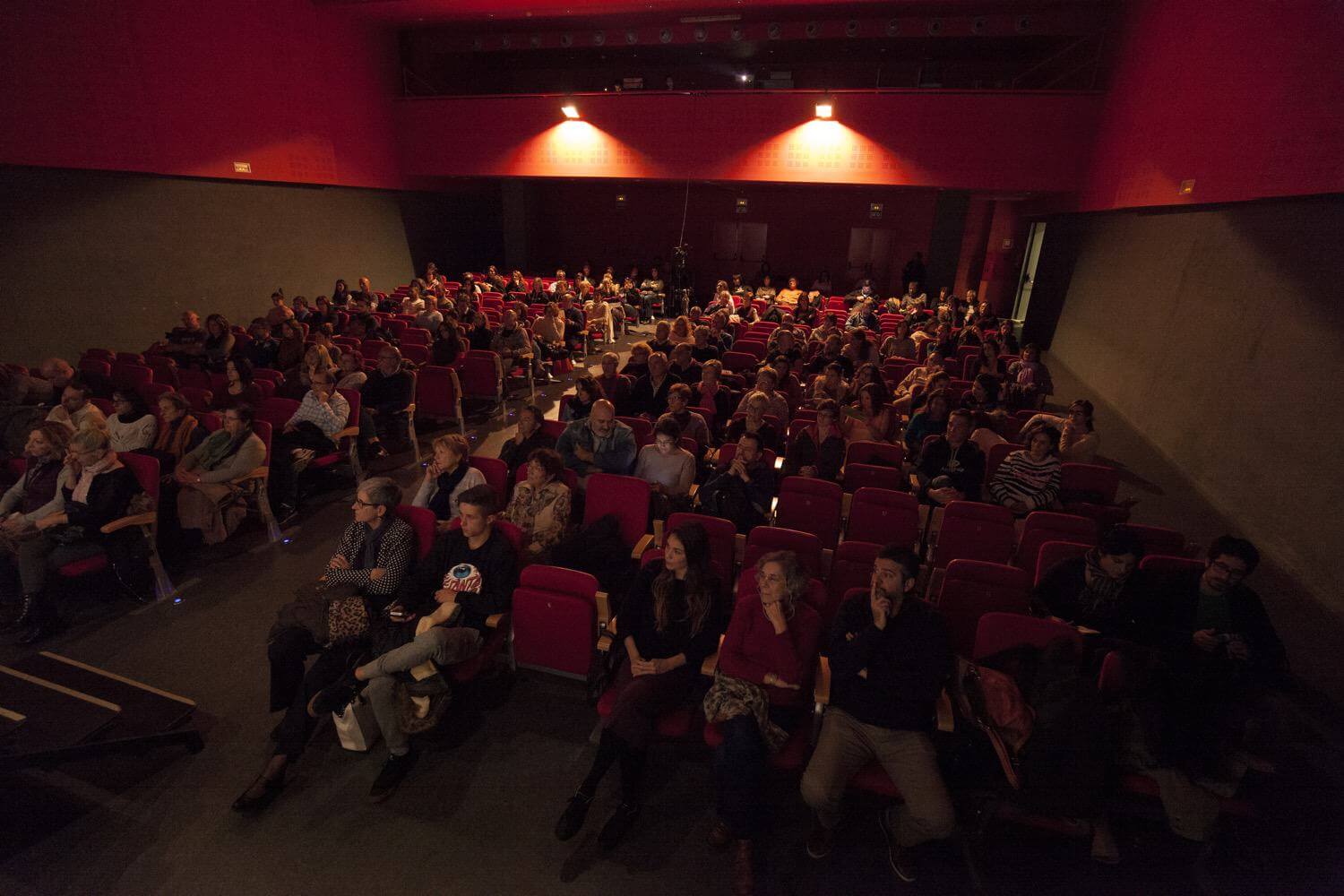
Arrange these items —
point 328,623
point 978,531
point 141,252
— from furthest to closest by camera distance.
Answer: point 141,252
point 978,531
point 328,623

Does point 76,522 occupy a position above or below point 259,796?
above

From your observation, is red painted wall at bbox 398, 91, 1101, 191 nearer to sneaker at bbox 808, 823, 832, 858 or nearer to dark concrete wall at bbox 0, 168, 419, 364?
dark concrete wall at bbox 0, 168, 419, 364

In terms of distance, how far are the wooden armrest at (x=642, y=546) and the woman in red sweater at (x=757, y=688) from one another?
89 centimetres

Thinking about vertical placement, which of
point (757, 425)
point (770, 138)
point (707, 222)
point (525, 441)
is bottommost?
point (525, 441)

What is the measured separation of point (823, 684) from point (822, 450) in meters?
2.40

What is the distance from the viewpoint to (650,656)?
2.90 metres

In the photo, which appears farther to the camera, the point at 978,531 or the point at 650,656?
the point at 978,531

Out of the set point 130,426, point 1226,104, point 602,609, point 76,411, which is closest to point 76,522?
point 130,426

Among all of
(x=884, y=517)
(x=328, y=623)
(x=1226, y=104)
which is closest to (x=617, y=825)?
(x=328, y=623)

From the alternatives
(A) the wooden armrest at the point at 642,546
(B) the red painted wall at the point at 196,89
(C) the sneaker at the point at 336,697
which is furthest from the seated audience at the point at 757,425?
(B) the red painted wall at the point at 196,89

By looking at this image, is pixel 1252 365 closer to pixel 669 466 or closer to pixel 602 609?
pixel 669 466

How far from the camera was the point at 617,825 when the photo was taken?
2617 mm

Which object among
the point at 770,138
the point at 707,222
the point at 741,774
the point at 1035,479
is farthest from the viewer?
the point at 707,222

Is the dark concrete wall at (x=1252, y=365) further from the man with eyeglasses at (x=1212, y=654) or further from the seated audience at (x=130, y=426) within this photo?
the seated audience at (x=130, y=426)
